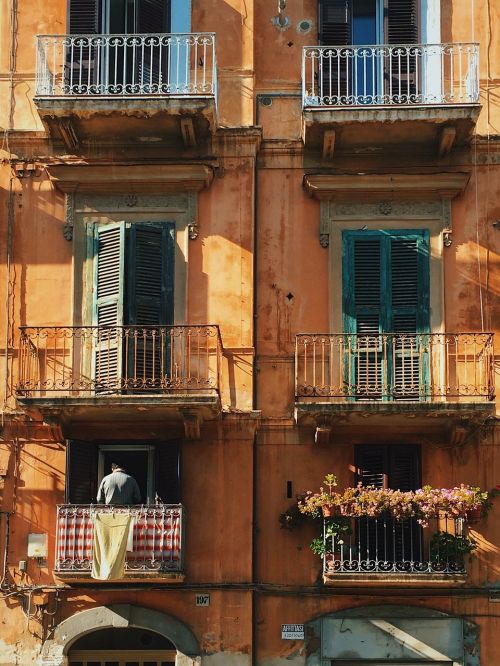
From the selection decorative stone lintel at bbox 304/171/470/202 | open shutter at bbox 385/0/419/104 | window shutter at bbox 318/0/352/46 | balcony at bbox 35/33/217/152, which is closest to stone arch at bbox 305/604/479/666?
decorative stone lintel at bbox 304/171/470/202

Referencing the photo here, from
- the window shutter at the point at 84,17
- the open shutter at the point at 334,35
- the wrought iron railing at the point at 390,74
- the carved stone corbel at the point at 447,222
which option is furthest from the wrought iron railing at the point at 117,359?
the window shutter at the point at 84,17

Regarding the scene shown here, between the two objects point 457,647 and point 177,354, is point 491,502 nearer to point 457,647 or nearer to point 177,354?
point 457,647

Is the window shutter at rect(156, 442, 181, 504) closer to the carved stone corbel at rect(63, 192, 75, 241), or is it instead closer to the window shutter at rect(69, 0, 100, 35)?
the carved stone corbel at rect(63, 192, 75, 241)

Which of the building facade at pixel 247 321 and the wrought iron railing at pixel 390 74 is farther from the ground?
the wrought iron railing at pixel 390 74

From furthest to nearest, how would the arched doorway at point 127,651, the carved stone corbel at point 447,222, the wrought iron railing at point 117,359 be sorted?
the carved stone corbel at point 447,222
the wrought iron railing at point 117,359
the arched doorway at point 127,651

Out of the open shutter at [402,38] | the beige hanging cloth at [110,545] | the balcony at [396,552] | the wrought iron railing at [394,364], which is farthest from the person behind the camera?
the open shutter at [402,38]

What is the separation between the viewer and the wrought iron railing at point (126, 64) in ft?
62.7

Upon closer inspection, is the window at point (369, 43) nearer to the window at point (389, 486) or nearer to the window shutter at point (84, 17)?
the window shutter at point (84, 17)

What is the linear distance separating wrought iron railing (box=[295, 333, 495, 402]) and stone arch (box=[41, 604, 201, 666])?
11.4 ft

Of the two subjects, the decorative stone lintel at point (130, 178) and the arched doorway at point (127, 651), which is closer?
the arched doorway at point (127, 651)

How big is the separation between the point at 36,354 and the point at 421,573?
6.01 metres

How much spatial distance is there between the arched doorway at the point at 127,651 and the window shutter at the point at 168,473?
1.90 meters

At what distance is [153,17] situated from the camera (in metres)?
20.0

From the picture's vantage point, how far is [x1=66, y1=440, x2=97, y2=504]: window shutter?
1812cm
